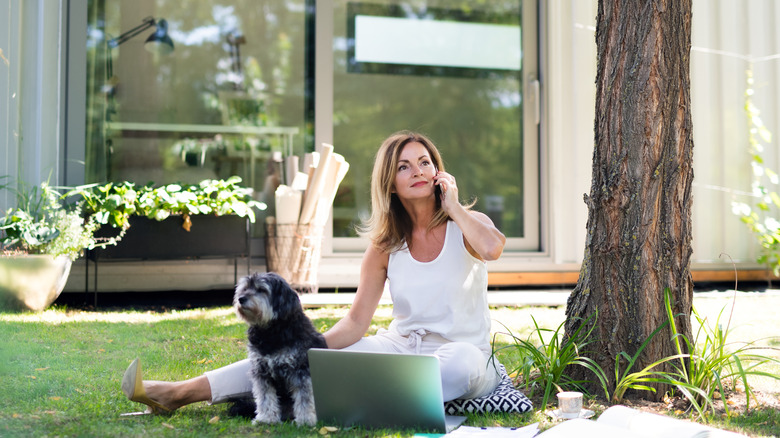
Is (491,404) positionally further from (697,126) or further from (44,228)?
(697,126)

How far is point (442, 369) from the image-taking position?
102 inches

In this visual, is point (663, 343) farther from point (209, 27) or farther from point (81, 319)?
point (209, 27)

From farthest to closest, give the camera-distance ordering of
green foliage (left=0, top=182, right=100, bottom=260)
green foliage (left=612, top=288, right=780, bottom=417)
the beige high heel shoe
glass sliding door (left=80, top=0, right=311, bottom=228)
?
glass sliding door (left=80, top=0, right=311, bottom=228) → green foliage (left=0, top=182, right=100, bottom=260) → green foliage (left=612, top=288, right=780, bottom=417) → the beige high heel shoe

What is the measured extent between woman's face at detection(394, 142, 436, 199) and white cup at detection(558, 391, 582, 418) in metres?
0.94

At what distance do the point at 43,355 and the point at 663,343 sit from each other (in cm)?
255

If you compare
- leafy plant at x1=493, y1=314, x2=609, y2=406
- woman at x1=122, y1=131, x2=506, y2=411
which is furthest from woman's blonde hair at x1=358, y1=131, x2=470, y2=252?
leafy plant at x1=493, y1=314, x2=609, y2=406

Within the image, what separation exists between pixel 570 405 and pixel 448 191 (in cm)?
89

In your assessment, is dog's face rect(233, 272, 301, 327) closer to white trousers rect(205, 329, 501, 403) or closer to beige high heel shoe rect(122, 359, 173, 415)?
white trousers rect(205, 329, 501, 403)

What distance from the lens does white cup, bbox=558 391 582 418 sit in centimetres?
251

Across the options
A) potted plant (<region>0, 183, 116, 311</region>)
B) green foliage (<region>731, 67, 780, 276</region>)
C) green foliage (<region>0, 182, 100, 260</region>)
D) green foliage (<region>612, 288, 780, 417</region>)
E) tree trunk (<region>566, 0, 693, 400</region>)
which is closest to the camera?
green foliage (<region>612, 288, 780, 417</region>)

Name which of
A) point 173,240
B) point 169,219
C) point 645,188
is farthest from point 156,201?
point 645,188

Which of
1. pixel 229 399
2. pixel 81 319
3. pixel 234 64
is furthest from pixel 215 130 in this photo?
pixel 229 399

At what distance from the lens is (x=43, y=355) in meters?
3.10

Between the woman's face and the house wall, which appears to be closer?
the woman's face
